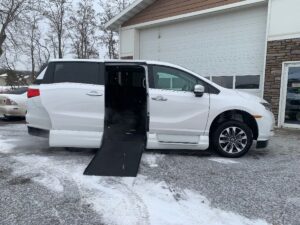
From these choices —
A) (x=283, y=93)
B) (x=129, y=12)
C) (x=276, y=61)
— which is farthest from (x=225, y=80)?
(x=129, y=12)

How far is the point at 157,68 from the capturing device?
595 cm

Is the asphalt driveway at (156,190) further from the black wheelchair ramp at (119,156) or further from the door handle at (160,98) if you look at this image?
the door handle at (160,98)

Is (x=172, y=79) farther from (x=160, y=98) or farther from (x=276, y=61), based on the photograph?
(x=276, y=61)

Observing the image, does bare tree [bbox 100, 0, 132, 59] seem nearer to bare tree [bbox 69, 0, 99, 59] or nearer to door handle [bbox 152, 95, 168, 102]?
bare tree [bbox 69, 0, 99, 59]

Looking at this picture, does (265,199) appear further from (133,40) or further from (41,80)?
(133,40)

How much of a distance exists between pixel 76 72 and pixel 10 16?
21280mm

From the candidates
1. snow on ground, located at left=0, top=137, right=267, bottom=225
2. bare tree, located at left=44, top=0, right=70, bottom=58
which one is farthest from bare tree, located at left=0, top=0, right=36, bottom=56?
snow on ground, located at left=0, top=137, right=267, bottom=225

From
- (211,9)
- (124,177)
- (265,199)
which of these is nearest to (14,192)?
(124,177)

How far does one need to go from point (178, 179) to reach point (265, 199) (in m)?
1.25

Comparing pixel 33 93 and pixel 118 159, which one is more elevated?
pixel 33 93

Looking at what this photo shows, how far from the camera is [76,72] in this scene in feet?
19.3

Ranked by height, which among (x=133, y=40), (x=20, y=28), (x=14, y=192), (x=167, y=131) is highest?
Result: (x=20, y=28)

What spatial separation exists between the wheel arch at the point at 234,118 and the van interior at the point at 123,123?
1.33m

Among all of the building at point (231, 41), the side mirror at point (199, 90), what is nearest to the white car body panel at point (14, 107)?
the building at point (231, 41)
